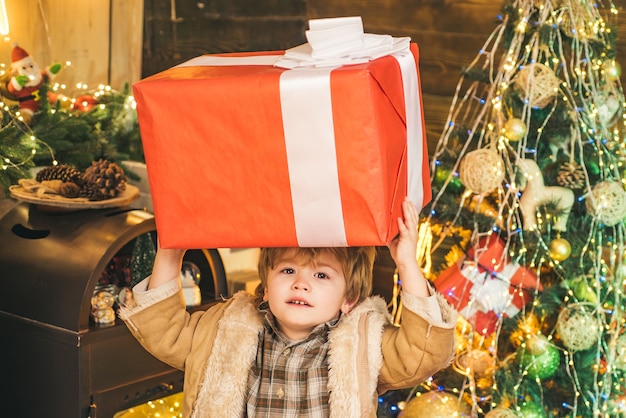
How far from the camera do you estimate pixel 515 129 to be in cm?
227

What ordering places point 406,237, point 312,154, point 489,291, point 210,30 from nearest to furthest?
Result: point 312,154
point 406,237
point 489,291
point 210,30

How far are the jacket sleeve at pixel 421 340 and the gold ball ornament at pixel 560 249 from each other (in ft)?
2.00

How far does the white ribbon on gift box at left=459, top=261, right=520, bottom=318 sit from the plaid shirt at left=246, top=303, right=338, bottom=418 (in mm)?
602

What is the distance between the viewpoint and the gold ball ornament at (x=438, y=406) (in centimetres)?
239

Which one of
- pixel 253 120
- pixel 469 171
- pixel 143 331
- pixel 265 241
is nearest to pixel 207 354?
pixel 143 331

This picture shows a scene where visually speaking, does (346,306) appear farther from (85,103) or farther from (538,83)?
(85,103)

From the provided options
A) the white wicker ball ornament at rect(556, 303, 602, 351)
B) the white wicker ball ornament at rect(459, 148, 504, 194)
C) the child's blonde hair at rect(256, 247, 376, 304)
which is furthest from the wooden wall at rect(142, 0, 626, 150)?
the child's blonde hair at rect(256, 247, 376, 304)

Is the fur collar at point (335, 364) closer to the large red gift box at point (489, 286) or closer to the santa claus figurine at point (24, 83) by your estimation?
the large red gift box at point (489, 286)

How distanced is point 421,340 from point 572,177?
2.57 ft

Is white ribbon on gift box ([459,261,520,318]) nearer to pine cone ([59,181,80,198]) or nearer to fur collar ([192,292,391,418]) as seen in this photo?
fur collar ([192,292,391,418])

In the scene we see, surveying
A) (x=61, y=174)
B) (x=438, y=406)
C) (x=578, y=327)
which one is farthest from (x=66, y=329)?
(x=578, y=327)

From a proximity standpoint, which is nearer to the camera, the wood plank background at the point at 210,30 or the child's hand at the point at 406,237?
the child's hand at the point at 406,237

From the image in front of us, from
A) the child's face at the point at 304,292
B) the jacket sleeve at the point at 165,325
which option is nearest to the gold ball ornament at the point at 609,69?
the child's face at the point at 304,292

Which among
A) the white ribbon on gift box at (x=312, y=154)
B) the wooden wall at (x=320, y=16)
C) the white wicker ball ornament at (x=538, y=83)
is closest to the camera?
the white ribbon on gift box at (x=312, y=154)
